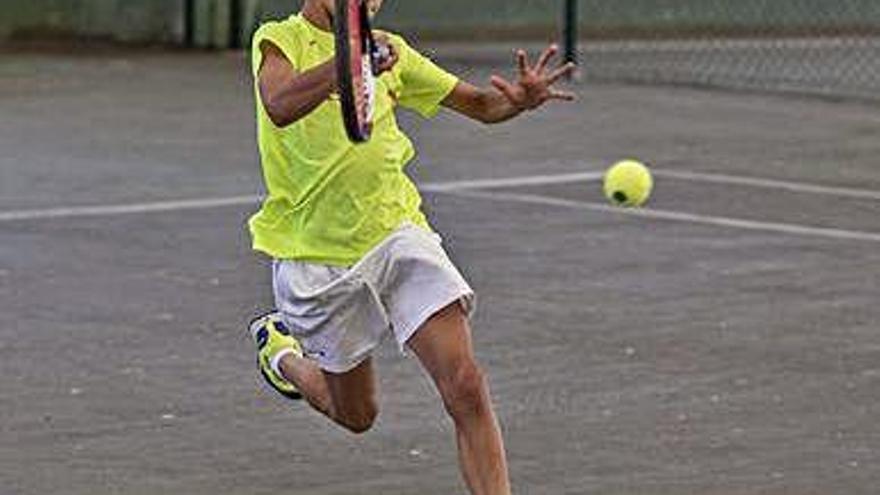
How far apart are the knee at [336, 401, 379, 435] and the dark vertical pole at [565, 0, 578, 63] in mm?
13126

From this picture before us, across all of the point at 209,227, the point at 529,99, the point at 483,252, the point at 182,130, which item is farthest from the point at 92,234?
the point at 529,99

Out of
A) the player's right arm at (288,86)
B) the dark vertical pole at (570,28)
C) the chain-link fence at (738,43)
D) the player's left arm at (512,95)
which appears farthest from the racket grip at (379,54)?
the chain-link fence at (738,43)

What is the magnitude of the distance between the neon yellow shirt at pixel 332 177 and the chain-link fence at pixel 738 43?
1353 centimetres

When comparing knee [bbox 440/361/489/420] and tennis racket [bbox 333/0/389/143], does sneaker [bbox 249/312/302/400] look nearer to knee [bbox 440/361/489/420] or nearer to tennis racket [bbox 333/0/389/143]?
knee [bbox 440/361/489/420]

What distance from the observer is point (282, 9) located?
24.0 m

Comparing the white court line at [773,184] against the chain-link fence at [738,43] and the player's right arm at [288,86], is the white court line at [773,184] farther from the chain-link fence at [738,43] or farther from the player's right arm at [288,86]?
the player's right arm at [288,86]

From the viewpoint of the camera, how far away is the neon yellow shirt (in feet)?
25.7

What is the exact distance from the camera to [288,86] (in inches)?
297

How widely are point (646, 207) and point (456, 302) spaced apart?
7.27 m

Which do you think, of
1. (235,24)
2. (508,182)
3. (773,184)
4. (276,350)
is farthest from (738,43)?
(276,350)

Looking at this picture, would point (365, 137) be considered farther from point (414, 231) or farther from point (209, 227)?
point (209, 227)

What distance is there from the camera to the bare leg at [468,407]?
25.2 ft

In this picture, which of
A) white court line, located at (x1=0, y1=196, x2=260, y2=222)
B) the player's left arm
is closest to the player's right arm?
the player's left arm

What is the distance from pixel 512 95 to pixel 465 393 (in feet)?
2.96
